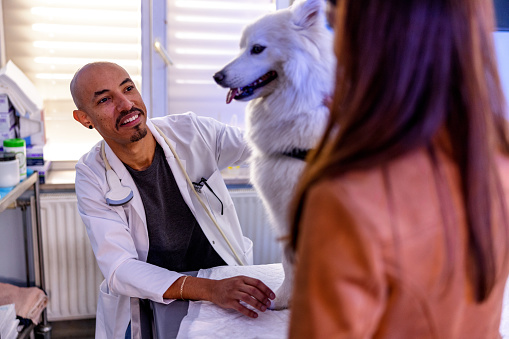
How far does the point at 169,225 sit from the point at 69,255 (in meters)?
0.83

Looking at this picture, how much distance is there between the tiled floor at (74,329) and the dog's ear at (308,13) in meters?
1.85

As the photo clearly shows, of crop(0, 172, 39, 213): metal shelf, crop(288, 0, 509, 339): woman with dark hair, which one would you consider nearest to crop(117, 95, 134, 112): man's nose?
crop(0, 172, 39, 213): metal shelf

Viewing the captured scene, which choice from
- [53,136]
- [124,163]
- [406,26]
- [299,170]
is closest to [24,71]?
[53,136]

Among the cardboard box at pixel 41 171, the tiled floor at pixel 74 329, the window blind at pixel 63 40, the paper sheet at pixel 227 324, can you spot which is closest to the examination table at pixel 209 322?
the paper sheet at pixel 227 324

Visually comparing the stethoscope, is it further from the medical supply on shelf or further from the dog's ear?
the dog's ear

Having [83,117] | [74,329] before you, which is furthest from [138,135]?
[74,329]

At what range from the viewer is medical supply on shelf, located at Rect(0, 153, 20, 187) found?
1597 mm

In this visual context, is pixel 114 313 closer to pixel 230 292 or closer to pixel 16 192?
pixel 230 292

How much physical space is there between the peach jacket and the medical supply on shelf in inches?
59.1

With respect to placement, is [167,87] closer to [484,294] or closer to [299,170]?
[299,170]

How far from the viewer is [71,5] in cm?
204

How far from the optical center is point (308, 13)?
105 centimetres

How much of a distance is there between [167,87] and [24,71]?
660 mm

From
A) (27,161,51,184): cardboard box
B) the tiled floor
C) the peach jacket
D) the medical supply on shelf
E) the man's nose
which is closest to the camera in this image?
the peach jacket
